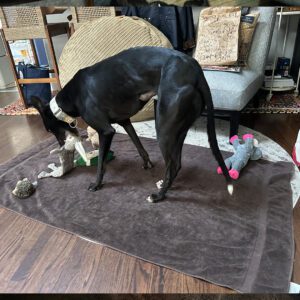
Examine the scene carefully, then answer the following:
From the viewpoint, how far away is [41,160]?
5.51ft

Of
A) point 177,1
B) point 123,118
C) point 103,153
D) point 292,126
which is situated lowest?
point 292,126

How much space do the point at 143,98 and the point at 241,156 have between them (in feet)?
1.99

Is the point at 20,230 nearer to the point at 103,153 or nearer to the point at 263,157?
the point at 103,153

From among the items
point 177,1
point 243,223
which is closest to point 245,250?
point 243,223

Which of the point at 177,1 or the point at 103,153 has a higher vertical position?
the point at 177,1

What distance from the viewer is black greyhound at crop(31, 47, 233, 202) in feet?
3.44

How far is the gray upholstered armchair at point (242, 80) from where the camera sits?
161cm

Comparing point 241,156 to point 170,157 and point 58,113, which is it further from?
point 58,113

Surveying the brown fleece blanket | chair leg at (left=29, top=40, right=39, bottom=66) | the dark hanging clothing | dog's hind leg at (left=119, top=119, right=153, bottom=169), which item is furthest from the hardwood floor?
chair leg at (left=29, top=40, right=39, bottom=66)

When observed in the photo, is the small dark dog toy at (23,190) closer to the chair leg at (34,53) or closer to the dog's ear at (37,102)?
the dog's ear at (37,102)

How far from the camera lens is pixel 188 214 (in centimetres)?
120

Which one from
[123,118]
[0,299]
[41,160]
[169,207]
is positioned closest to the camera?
[0,299]

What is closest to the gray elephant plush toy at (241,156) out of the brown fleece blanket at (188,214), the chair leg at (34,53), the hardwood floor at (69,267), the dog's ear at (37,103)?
the brown fleece blanket at (188,214)

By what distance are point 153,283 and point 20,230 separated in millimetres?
632
